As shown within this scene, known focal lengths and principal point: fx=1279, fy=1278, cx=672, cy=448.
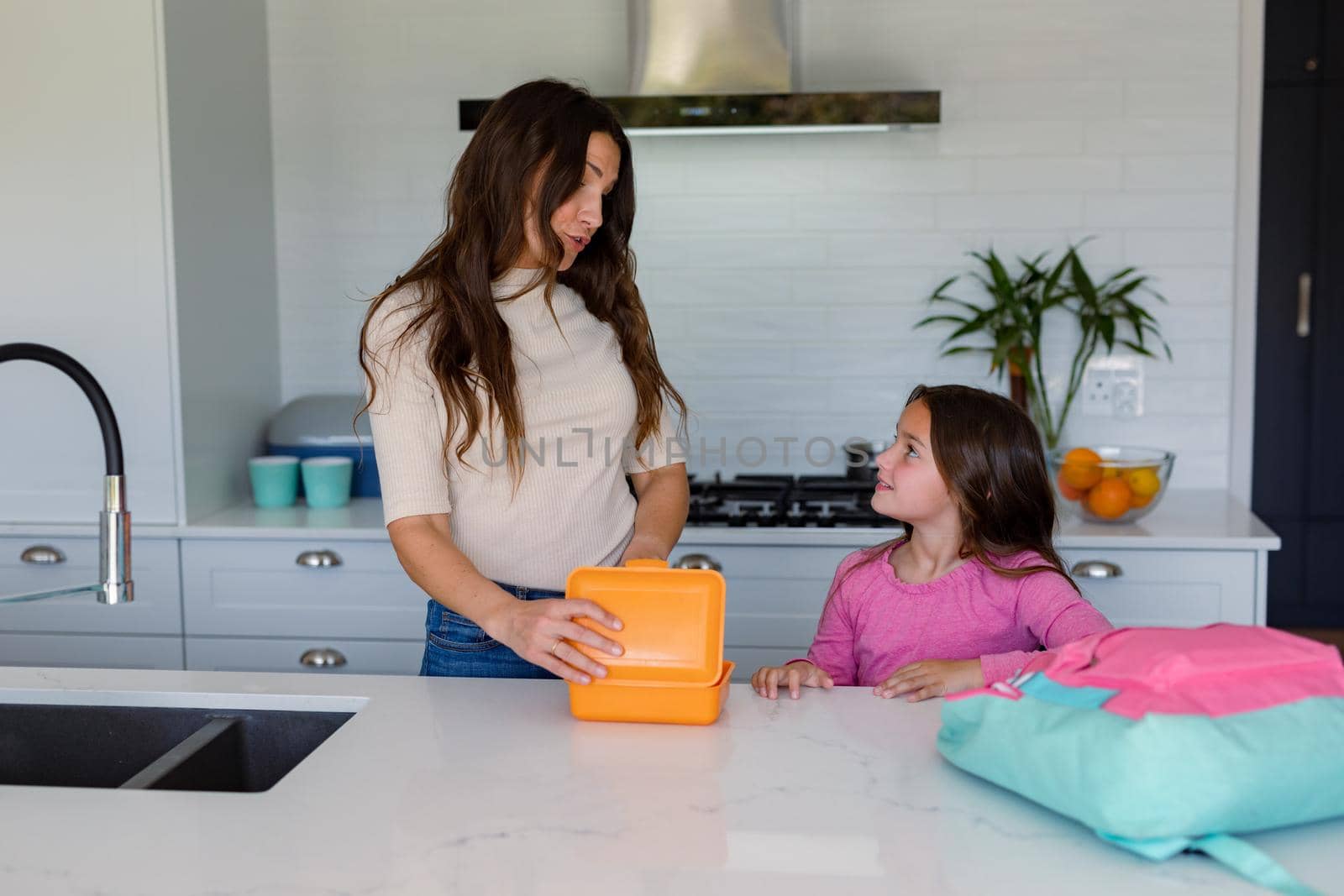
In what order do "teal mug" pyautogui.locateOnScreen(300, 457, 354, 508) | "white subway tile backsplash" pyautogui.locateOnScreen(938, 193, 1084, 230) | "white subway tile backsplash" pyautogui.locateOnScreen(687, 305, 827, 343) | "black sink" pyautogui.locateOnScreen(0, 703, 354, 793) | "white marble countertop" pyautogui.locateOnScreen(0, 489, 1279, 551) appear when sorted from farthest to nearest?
"white subway tile backsplash" pyautogui.locateOnScreen(687, 305, 827, 343) < "white subway tile backsplash" pyautogui.locateOnScreen(938, 193, 1084, 230) < "teal mug" pyautogui.locateOnScreen(300, 457, 354, 508) < "white marble countertop" pyautogui.locateOnScreen(0, 489, 1279, 551) < "black sink" pyautogui.locateOnScreen(0, 703, 354, 793)

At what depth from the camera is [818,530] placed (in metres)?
2.70

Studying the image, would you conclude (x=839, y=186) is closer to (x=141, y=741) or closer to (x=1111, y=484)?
(x=1111, y=484)

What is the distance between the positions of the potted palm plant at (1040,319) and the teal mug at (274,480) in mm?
1582

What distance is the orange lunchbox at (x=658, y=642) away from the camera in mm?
1311

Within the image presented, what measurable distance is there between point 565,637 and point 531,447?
0.46 meters

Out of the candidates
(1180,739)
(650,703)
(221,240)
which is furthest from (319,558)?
(1180,739)

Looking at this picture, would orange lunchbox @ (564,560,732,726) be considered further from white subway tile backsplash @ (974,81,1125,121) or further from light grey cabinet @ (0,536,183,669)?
white subway tile backsplash @ (974,81,1125,121)

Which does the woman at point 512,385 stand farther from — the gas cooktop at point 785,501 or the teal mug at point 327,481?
the teal mug at point 327,481

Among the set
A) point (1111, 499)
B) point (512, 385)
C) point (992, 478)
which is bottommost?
point (1111, 499)

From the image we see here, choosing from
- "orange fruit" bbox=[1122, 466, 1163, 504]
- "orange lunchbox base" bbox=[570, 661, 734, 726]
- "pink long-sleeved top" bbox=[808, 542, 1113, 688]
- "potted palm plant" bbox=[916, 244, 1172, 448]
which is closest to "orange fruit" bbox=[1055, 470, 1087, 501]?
"orange fruit" bbox=[1122, 466, 1163, 504]

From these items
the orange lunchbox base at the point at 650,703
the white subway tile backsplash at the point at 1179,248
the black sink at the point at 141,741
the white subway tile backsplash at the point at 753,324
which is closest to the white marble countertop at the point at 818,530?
the white subway tile backsplash at the point at 1179,248

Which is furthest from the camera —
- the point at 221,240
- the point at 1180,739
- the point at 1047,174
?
the point at 1047,174

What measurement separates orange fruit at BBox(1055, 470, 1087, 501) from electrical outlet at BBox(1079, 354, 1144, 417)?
1.48 feet

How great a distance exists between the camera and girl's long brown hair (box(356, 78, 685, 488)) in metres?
1.64
